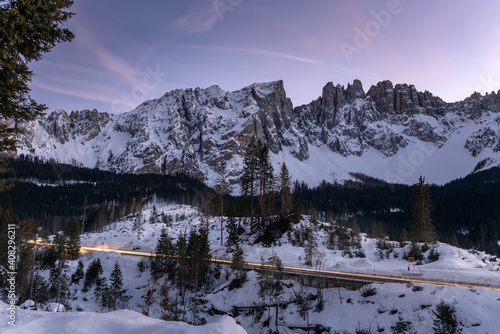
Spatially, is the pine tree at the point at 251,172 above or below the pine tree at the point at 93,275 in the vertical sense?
above

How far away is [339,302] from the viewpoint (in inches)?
955

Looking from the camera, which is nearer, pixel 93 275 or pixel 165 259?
pixel 165 259

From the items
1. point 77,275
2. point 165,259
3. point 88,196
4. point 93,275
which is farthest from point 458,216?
point 88,196

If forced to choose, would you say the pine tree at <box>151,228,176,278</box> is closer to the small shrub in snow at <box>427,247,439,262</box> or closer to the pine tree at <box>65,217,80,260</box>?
the pine tree at <box>65,217,80,260</box>

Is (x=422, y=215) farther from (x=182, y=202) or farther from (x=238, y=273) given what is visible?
(x=182, y=202)

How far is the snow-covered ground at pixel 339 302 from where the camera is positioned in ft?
23.1

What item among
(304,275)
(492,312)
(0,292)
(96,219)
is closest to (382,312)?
(492,312)

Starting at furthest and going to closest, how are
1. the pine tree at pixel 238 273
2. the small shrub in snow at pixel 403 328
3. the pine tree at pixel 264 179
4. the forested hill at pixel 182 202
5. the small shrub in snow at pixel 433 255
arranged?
the forested hill at pixel 182 202, the pine tree at pixel 264 179, the small shrub in snow at pixel 433 255, the pine tree at pixel 238 273, the small shrub in snow at pixel 403 328

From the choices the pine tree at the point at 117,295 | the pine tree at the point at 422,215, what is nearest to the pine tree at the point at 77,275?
the pine tree at the point at 117,295

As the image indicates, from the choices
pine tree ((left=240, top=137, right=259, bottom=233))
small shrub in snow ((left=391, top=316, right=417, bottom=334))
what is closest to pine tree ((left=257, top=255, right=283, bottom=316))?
small shrub in snow ((left=391, top=316, right=417, bottom=334))

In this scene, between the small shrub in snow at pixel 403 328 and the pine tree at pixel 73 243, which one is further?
the pine tree at pixel 73 243

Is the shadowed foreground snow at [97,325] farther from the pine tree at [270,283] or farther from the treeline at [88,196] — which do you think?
the treeline at [88,196]

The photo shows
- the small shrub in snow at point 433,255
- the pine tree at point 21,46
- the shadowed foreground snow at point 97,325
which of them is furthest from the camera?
the small shrub in snow at point 433,255

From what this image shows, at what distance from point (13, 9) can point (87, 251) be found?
56.6 meters
